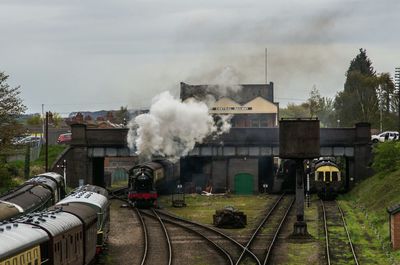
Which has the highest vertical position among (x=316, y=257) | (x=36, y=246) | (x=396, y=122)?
(x=396, y=122)

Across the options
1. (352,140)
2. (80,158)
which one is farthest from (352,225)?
(80,158)

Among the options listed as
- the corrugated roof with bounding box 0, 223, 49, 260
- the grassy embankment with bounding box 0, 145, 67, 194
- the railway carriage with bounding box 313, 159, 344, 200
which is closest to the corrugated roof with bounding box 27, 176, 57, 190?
the grassy embankment with bounding box 0, 145, 67, 194

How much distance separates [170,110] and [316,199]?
15.6 metres

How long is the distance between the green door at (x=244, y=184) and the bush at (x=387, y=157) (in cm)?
1629

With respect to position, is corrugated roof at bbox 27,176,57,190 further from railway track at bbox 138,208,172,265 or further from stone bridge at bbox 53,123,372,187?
stone bridge at bbox 53,123,372,187

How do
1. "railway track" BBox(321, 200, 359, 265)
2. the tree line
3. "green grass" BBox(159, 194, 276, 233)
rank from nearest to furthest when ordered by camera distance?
"railway track" BBox(321, 200, 359, 265)
"green grass" BBox(159, 194, 276, 233)
the tree line

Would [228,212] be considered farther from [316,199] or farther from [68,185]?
[68,185]

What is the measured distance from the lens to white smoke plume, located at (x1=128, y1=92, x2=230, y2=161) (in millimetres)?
62031

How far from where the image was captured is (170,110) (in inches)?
2450

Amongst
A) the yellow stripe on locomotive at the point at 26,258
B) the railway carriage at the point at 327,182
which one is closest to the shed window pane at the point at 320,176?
the railway carriage at the point at 327,182

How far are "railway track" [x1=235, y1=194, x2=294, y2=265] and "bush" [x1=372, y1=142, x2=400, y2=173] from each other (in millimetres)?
8138

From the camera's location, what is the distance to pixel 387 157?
59.0m

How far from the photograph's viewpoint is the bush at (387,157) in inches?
2271

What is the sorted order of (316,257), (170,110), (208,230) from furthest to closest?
(170,110)
(208,230)
(316,257)
